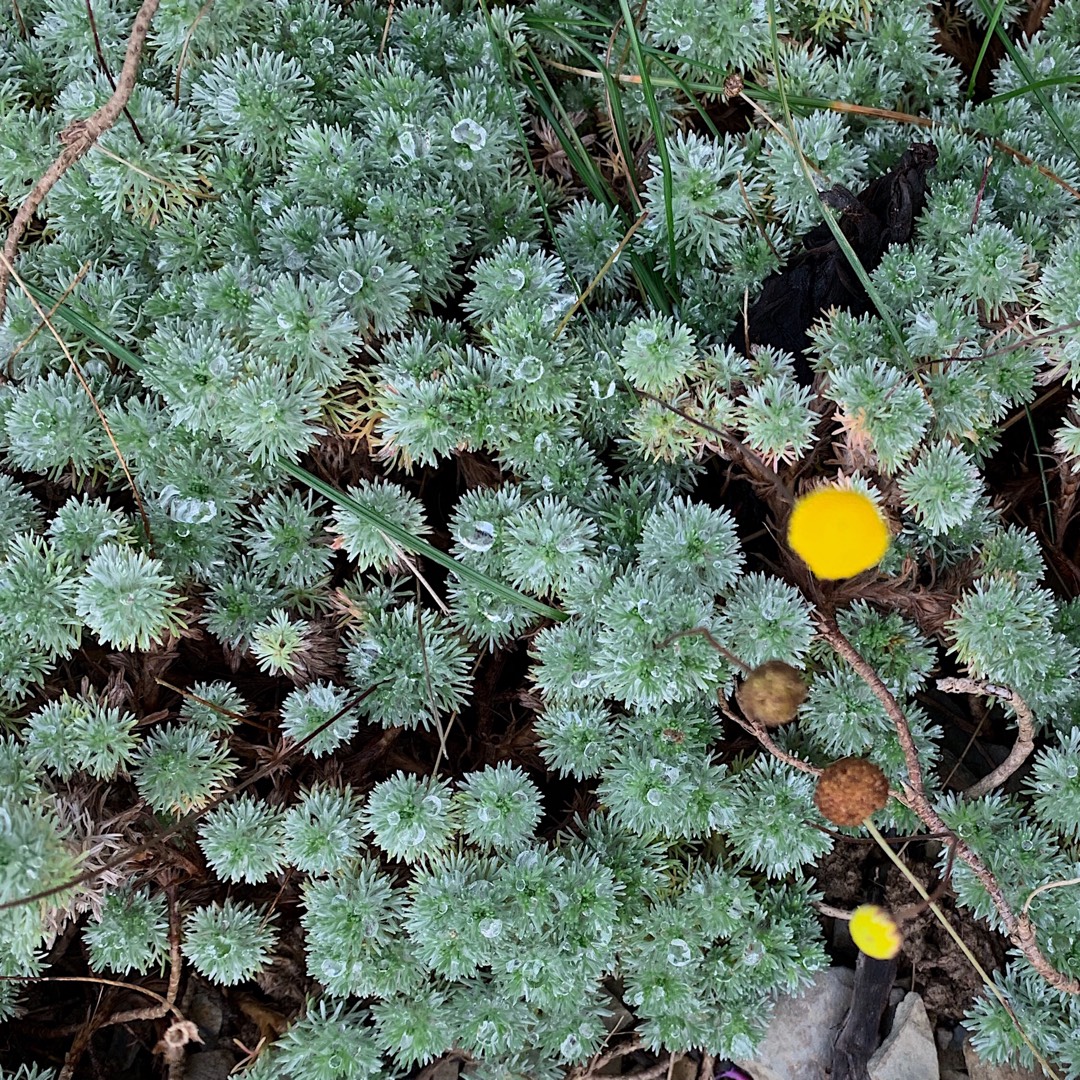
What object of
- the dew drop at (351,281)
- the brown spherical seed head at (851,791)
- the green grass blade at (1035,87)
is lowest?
the brown spherical seed head at (851,791)

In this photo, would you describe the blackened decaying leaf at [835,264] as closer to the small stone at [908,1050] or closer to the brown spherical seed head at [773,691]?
the brown spherical seed head at [773,691]

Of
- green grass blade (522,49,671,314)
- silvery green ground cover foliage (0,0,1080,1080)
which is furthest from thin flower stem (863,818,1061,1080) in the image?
green grass blade (522,49,671,314)

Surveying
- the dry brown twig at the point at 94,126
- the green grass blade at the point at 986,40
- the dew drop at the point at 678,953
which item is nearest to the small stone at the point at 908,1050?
the dew drop at the point at 678,953

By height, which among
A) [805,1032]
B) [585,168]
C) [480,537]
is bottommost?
[805,1032]

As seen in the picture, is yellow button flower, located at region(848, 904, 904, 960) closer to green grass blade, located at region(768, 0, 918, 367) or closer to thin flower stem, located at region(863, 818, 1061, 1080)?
thin flower stem, located at region(863, 818, 1061, 1080)

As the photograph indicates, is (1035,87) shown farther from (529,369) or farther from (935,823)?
(935,823)

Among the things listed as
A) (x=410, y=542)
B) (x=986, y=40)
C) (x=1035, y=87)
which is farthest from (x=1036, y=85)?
(x=410, y=542)
